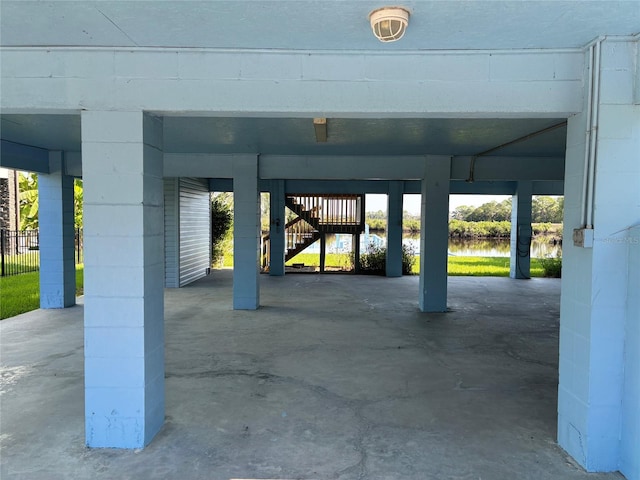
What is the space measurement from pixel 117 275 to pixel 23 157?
5.80 metres

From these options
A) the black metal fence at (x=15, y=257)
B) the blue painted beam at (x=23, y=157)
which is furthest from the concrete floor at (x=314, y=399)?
the black metal fence at (x=15, y=257)

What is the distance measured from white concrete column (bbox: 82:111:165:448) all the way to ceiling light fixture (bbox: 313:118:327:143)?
200cm

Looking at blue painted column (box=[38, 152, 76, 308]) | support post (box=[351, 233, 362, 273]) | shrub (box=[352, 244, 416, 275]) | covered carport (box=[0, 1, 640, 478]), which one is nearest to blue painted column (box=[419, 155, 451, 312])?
covered carport (box=[0, 1, 640, 478])

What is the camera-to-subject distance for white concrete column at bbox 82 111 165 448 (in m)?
3.05

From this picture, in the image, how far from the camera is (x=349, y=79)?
10.0ft

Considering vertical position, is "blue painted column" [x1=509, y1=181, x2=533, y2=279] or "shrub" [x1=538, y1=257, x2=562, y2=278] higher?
"blue painted column" [x1=509, y1=181, x2=533, y2=279]

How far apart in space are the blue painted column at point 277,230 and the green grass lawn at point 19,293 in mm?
5601

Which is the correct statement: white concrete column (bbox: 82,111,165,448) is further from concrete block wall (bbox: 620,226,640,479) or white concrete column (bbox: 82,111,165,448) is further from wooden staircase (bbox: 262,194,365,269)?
wooden staircase (bbox: 262,194,365,269)

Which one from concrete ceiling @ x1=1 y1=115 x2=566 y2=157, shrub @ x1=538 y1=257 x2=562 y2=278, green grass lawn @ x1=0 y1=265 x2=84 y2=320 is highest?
concrete ceiling @ x1=1 y1=115 x2=566 y2=157

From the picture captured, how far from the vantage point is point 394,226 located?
540 inches

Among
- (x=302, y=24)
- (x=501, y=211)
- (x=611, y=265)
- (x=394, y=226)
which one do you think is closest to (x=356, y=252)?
(x=394, y=226)

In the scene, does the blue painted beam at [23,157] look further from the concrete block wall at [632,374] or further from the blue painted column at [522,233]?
the blue painted column at [522,233]

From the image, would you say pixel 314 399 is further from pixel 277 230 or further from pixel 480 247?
pixel 480 247

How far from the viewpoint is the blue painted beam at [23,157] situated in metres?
6.88
